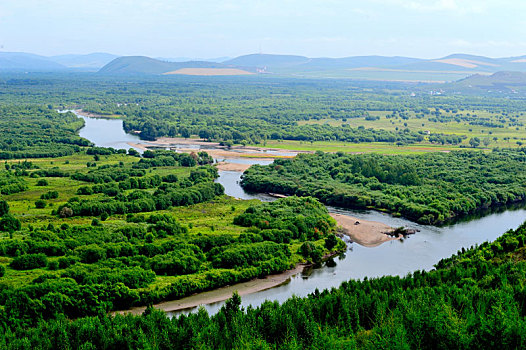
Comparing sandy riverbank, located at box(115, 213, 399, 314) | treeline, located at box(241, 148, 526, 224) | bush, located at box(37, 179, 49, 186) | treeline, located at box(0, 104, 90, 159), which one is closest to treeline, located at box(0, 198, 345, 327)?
sandy riverbank, located at box(115, 213, 399, 314)

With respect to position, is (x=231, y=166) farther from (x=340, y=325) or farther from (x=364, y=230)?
(x=340, y=325)

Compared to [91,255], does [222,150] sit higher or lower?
lower

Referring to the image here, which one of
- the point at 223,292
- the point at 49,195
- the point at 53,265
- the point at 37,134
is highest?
the point at 37,134

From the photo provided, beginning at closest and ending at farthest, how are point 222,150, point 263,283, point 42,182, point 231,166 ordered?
point 263,283 → point 42,182 → point 231,166 → point 222,150

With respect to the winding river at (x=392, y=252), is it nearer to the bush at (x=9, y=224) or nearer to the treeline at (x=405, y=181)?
the treeline at (x=405, y=181)

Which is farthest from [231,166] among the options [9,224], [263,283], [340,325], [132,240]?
[340,325]

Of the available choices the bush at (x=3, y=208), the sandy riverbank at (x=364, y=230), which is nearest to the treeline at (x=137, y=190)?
the bush at (x=3, y=208)

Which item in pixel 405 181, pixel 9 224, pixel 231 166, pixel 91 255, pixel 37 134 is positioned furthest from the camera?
pixel 37 134
